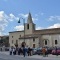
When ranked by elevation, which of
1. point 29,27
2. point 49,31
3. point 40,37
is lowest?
point 40,37

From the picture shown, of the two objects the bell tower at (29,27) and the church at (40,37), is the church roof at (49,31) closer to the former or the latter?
the church at (40,37)

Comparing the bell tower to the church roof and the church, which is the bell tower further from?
the church roof

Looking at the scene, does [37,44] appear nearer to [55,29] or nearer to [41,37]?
[41,37]

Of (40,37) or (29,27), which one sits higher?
(29,27)

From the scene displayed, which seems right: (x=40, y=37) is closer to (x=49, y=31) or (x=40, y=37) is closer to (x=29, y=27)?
(x=49, y=31)

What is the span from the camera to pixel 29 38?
115 metres

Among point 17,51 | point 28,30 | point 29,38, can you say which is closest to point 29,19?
point 28,30

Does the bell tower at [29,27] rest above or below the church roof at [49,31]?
above

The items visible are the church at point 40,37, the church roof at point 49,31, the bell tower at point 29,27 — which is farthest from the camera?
the bell tower at point 29,27

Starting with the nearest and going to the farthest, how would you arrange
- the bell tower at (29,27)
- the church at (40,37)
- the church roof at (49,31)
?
the church at (40,37) < the church roof at (49,31) < the bell tower at (29,27)

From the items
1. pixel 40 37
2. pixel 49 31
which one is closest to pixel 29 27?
pixel 49 31

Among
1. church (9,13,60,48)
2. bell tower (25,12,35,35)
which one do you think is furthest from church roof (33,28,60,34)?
bell tower (25,12,35,35)

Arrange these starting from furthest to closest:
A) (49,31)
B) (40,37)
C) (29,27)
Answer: (29,27) < (49,31) < (40,37)

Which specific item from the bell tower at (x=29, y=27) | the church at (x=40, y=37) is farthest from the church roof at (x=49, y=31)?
the bell tower at (x=29, y=27)
